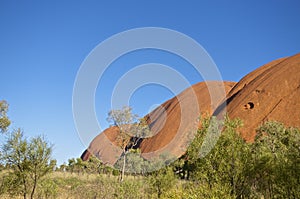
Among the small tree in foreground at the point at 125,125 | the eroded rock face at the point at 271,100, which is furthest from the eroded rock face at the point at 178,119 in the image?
the small tree in foreground at the point at 125,125

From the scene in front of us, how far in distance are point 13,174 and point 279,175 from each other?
1567 centimetres

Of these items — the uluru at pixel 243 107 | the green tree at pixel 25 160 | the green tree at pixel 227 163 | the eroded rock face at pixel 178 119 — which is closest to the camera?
the green tree at pixel 227 163

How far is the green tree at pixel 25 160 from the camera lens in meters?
17.4

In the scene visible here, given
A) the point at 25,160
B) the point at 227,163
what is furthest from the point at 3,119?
the point at 227,163

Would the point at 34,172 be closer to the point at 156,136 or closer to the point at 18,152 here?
the point at 18,152

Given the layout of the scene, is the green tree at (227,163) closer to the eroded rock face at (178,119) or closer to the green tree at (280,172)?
the green tree at (280,172)

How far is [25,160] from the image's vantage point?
17.5m

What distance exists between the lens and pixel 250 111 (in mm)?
56781

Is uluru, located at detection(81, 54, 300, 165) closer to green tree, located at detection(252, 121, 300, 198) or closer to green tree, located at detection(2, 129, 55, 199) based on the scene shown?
green tree, located at detection(2, 129, 55, 199)

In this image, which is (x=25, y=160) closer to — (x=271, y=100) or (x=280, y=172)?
(x=280, y=172)

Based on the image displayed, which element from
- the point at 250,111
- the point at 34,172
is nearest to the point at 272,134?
the point at 250,111

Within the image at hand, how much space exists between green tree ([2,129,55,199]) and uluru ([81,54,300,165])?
23.6 metres

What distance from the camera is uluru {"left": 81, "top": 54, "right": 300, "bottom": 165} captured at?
53438 millimetres

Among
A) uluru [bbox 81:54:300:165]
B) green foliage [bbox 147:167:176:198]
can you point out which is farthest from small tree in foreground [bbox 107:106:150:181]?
green foliage [bbox 147:167:176:198]
